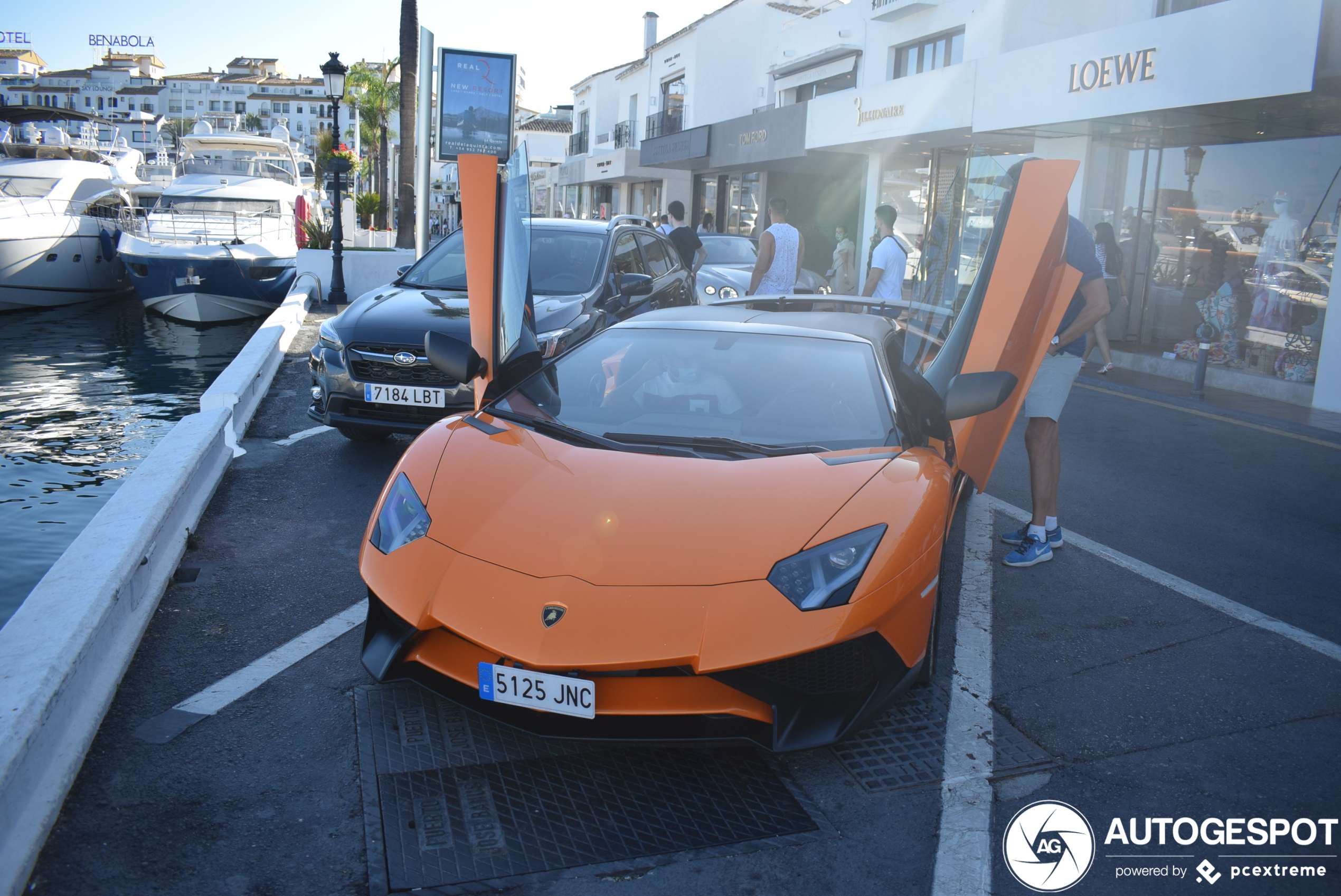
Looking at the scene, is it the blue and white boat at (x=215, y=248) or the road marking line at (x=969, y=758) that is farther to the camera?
the blue and white boat at (x=215, y=248)

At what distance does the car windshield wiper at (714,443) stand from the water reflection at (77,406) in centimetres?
322

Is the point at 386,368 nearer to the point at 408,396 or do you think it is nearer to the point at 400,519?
the point at 408,396

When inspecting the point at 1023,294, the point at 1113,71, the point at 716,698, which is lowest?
the point at 716,698

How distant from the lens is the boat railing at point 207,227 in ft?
53.2

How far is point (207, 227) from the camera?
54.9 feet

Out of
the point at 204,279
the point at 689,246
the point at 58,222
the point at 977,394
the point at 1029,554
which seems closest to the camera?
the point at 977,394

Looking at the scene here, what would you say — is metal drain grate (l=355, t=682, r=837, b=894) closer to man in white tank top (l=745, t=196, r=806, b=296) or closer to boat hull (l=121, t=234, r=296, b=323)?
man in white tank top (l=745, t=196, r=806, b=296)

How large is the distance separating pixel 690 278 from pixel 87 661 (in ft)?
24.6

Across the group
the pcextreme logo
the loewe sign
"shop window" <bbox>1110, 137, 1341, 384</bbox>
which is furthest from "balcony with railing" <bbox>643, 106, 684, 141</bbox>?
the pcextreme logo

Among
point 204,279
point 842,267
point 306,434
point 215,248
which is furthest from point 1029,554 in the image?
point 215,248

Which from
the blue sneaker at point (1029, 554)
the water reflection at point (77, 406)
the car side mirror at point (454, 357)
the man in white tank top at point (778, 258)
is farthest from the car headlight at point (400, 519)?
the man in white tank top at point (778, 258)

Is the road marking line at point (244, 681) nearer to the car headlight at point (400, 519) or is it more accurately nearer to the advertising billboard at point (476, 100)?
the car headlight at point (400, 519)

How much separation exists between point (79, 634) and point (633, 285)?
4.89m

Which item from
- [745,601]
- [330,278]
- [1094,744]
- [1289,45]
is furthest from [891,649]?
[330,278]
